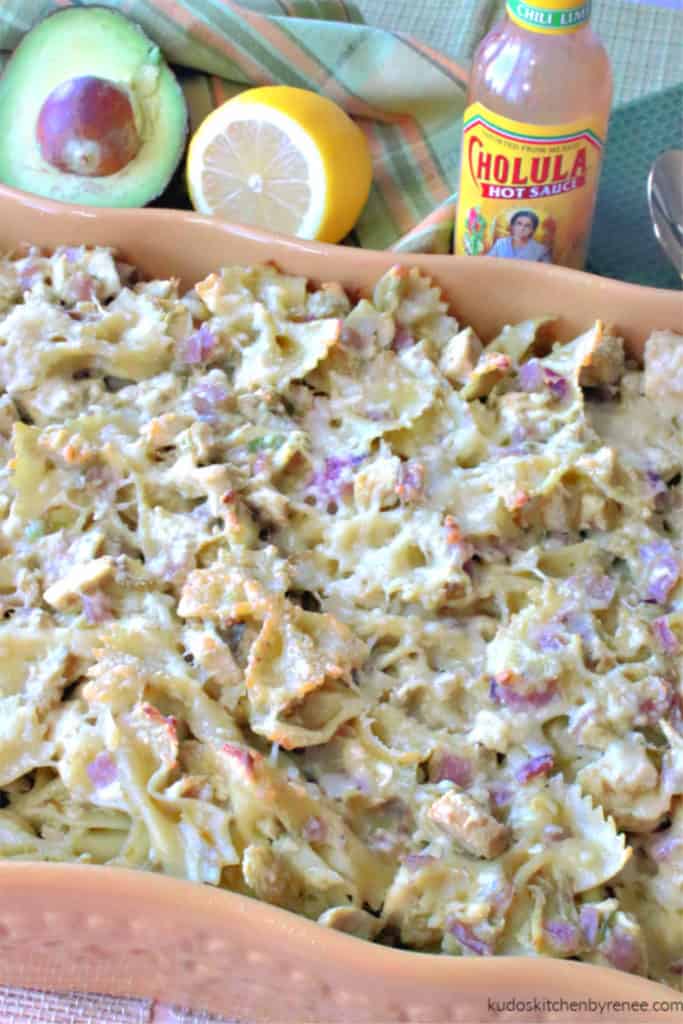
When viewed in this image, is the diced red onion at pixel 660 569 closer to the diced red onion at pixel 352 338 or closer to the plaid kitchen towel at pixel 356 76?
the diced red onion at pixel 352 338

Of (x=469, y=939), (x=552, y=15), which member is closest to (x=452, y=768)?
(x=469, y=939)

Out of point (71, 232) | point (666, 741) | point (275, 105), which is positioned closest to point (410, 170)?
point (275, 105)

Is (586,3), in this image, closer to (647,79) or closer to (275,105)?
(275,105)

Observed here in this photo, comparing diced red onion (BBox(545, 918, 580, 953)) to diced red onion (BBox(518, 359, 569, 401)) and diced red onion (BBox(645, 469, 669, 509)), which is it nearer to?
diced red onion (BBox(645, 469, 669, 509))

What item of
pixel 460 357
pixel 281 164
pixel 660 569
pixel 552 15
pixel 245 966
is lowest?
pixel 245 966

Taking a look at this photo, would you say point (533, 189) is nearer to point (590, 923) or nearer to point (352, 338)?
point (352, 338)

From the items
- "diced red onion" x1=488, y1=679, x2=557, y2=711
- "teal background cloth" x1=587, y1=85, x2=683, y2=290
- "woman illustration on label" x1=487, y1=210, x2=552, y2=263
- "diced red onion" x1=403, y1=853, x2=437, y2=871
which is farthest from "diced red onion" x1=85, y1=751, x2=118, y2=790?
"teal background cloth" x1=587, y1=85, x2=683, y2=290
